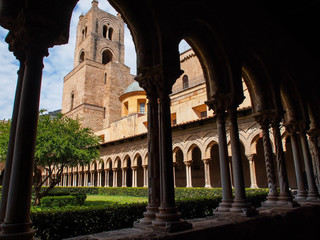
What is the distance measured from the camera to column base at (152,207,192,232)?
327 cm

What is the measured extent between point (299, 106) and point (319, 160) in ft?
7.66

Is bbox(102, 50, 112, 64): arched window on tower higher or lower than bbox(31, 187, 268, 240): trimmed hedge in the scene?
higher

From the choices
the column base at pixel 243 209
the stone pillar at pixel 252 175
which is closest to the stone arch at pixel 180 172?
the stone pillar at pixel 252 175

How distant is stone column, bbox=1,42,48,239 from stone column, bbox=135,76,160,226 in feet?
5.49

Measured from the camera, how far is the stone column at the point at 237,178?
15.5 ft

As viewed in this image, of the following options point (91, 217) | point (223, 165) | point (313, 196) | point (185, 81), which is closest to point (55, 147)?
point (91, 217)

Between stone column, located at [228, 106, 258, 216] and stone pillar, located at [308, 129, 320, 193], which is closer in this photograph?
stone column, located at [228, 106, 258, 216]

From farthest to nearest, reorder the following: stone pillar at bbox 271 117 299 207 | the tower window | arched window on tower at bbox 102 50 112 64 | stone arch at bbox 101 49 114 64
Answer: arched window on tower at bbox 102 50 112 64, stone arch at bbox 101 49 114 64, the tower window, stone pillar at bbox 271 117 299 207

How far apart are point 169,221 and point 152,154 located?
1.03m

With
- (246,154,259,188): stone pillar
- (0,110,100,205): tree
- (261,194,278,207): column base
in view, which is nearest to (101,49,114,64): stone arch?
(0,110,100,205): tree

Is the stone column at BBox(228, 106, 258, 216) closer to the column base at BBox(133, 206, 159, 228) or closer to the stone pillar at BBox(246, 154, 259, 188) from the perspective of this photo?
the column base at BBox(133, 206, 159, 228)

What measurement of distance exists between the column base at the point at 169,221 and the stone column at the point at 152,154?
0.20 metres

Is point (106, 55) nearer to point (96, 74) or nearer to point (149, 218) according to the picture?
point (96, 74)

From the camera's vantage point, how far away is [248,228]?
418cm
